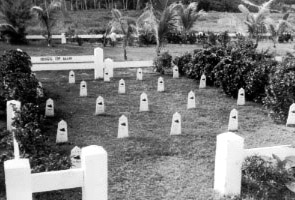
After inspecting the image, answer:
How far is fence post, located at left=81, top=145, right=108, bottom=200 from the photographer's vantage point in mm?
4270

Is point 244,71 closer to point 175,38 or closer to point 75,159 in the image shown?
point 75,159

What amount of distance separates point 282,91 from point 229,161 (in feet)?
15.4

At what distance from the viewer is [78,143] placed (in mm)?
8000

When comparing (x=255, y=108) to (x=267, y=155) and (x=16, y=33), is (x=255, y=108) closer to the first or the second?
(x=267, y=155)

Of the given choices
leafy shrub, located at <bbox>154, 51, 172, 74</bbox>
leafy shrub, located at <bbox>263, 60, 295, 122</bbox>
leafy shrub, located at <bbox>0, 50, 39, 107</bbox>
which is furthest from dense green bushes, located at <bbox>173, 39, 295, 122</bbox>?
leafy shrub, located at <bbox>0, 50, 39, 107</bbox>

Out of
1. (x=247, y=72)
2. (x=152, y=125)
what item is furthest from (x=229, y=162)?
(x=247, y=72)

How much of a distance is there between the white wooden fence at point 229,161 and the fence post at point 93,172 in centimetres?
176

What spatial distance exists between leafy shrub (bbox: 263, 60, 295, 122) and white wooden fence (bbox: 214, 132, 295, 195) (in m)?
4.08

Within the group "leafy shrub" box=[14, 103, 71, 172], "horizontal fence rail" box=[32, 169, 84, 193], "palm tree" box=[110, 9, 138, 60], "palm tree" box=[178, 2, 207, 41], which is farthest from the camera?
"palm tree" box=[178, 2, 207, 41]

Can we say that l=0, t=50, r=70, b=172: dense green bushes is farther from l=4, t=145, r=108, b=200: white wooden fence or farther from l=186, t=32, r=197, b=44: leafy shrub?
l=186, t=32, r=197, b=44: leafy shrub

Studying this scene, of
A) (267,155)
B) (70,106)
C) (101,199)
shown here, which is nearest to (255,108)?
(70,106)

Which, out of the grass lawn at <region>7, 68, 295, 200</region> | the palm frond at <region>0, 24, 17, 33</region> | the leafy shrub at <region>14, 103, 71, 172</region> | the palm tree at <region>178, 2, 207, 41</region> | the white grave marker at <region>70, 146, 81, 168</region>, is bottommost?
the grass lawn at <region>7, 68, 295, 200</region>

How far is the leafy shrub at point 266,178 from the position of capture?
224 inches

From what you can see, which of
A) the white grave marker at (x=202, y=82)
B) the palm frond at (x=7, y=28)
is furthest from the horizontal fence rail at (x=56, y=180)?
the palm frond at (x=7, y=28)
